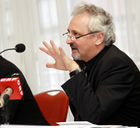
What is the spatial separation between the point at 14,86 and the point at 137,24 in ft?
7.08

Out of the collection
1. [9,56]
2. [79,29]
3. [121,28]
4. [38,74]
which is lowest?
[38,74]

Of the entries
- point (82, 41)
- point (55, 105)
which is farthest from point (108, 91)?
point (55, 105)

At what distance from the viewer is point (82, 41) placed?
6.36 feet

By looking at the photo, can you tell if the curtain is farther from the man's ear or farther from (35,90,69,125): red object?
the man's ear

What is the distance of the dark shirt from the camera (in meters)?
1.66

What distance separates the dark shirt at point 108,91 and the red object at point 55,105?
0.57 metres

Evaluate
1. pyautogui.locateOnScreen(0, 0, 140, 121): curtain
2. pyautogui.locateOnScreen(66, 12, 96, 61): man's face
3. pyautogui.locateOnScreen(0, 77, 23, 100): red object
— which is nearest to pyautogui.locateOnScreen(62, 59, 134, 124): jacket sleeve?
pyautogui.locateOnScreen(66, 12, 96, 61): man's face

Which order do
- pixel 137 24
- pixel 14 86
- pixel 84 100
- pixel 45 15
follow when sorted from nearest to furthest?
pixel 14 86, pixel 84 100, pixel 137 24, pixel 45 15

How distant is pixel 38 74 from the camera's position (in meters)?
3.59

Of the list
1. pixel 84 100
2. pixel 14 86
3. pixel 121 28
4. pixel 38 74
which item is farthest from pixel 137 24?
pixel 14 86

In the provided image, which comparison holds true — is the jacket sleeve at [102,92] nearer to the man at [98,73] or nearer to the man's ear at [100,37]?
the man at [98,73]

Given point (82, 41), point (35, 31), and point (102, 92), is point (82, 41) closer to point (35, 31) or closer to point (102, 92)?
point (102, 92)

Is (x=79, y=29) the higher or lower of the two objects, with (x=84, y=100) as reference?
higher

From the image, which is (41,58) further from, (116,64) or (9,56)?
(116,64)
